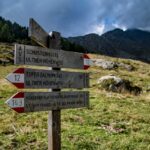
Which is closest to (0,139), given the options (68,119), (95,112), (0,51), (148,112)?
(68,119)

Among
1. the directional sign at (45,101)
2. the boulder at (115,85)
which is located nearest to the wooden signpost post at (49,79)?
the directional sign at (45,101)

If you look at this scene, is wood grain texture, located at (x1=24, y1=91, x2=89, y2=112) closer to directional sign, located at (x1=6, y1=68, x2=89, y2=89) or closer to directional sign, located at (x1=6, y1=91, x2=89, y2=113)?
directional sign, located at (x1=6, y1=91, x2=89, y2=113)

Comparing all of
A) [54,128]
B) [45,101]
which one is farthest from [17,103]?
[54,128]

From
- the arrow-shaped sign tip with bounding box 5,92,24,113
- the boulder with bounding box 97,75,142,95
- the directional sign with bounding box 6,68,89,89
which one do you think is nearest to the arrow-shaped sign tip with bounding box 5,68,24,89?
the directional sign with bounding box 6,68,89,89

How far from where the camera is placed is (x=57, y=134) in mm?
8711

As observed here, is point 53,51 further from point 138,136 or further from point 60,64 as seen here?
point 138,136

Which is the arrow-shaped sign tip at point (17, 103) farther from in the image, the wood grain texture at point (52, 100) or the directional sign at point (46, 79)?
the directional sign at point (46, 79)

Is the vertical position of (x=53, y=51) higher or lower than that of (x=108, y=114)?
higher

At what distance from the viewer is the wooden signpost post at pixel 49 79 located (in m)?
7.86

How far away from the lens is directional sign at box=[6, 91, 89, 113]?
25.5 feet

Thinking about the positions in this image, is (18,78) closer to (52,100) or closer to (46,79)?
(46,79)

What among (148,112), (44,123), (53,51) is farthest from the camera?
(148,112)

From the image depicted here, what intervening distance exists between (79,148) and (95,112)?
512cm

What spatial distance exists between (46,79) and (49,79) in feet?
0.30
